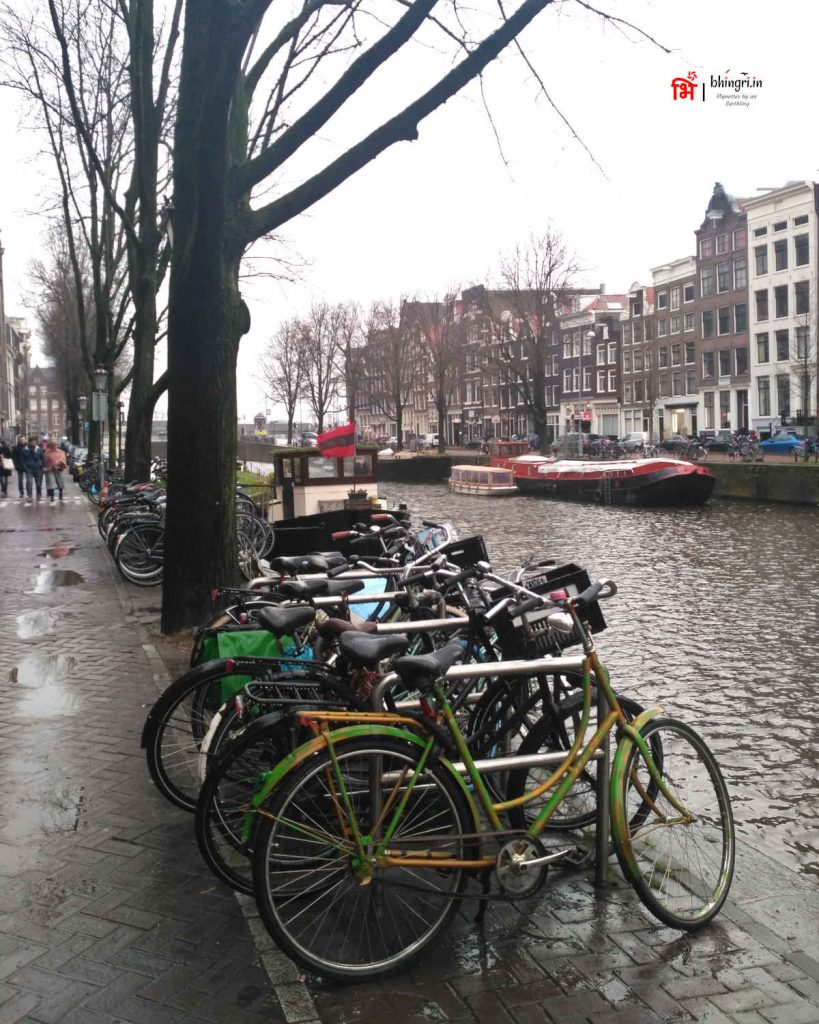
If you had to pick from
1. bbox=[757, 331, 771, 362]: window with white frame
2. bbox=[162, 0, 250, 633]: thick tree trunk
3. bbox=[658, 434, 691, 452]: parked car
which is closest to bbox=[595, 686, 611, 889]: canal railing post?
bbox=[162, 0, 250, 633]: thick tree trunk

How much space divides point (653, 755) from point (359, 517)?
8.89 metres

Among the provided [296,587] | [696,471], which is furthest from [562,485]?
[296,587]

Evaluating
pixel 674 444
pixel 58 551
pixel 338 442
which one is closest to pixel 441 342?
pixel 674 444

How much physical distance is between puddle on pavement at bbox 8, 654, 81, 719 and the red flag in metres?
9.29

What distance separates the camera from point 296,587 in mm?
4211

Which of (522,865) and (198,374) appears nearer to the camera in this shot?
(522,865)

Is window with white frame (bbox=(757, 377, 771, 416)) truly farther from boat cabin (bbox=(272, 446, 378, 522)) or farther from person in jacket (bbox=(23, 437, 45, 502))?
boat cabin (bbox=(272, 446, 378, 522))

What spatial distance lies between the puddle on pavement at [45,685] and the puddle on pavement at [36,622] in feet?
3.25

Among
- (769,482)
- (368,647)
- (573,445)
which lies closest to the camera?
(368,647)

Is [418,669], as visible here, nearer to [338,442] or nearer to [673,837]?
[673,837]

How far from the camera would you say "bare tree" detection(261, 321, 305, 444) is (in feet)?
214

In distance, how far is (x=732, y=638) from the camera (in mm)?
9859

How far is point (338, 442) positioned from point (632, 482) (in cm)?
1740

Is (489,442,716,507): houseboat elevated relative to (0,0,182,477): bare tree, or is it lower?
lower
